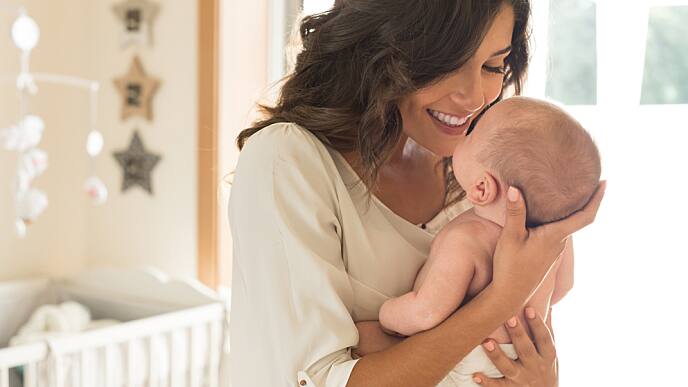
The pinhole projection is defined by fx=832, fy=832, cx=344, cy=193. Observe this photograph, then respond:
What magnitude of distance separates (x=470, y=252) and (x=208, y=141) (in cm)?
179

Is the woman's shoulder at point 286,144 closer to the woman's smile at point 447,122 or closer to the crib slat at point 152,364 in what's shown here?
the woman's smile at point 447,122

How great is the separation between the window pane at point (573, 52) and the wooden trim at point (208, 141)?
3.74ft

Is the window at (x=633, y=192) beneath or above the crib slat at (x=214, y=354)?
above

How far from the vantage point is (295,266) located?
48.1 inches

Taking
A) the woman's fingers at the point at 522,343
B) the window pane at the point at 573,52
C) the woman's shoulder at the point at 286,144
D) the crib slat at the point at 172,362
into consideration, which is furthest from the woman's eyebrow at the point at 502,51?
the crib slat at the point at 172,362

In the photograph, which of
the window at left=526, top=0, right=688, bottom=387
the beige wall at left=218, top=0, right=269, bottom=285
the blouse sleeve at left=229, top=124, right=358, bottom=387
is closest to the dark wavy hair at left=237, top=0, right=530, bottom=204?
the blouse sleeve at left=229, top=124, right=358, bottom=387

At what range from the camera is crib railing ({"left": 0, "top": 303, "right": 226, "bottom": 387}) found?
2.24 metres

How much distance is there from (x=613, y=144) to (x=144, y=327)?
1.45 m

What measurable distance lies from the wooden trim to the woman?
1466mm

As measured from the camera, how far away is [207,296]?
2734 millimetres

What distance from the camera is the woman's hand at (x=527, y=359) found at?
131 centimetres

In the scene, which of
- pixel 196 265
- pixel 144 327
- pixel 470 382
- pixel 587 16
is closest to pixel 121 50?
pixel 196 265

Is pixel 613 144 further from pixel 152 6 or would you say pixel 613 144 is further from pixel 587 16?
pixel 152 6

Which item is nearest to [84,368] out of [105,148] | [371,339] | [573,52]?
[105,148]
